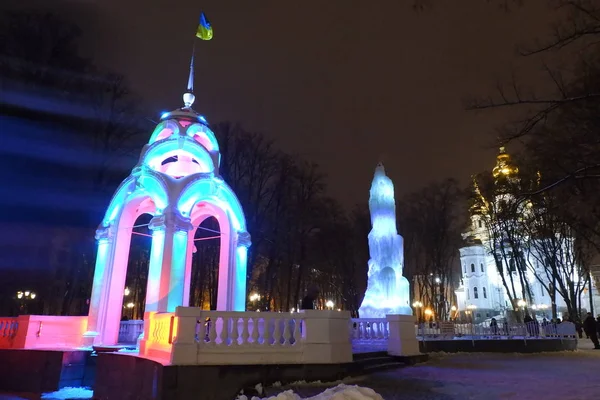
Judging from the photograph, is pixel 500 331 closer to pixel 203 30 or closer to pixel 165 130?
pixel 165 130

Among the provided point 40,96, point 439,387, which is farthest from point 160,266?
point 40,96

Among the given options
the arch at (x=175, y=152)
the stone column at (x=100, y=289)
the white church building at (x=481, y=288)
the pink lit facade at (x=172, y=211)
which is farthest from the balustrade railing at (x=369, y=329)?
the white church building at (x=481, y=288)

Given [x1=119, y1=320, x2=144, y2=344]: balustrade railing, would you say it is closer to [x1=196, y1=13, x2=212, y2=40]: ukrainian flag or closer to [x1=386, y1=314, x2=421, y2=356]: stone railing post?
[x1=386, y1=314, x2=421, y2=356]: stone railing post

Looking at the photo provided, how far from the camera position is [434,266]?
34375mm

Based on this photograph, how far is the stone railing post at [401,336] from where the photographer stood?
11.8 m

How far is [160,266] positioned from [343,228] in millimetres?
25861

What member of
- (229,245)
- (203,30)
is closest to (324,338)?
(229,245)

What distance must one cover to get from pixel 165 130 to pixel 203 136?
1299 millimetres

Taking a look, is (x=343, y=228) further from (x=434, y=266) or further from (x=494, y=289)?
(x=494, y=289)

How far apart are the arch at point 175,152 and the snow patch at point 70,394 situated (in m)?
6.42

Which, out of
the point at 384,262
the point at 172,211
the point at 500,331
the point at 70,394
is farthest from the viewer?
the point at 384,262

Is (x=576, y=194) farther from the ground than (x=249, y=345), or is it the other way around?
(x=576, y=194)

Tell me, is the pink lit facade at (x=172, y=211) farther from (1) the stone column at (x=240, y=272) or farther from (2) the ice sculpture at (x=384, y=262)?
(2) the ice sculpture at (x=384, y=262)

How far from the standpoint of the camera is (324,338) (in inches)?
332
